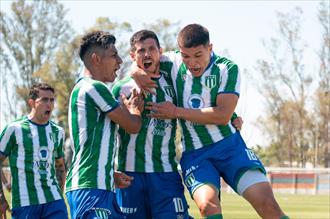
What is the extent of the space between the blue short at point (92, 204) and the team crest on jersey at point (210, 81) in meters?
1.55

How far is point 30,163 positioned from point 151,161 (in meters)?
2.90

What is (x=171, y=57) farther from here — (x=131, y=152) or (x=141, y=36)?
(x=131, y=152)

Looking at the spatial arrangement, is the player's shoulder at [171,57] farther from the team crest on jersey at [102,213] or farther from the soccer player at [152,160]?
the team crest on jersey at [102,213]

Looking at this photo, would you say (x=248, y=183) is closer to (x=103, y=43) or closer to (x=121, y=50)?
(x=103, y=43)

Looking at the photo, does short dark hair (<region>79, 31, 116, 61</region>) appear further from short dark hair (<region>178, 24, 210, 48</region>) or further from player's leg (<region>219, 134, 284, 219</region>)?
player's leg (<region>219, 134, 284, 219</region>)

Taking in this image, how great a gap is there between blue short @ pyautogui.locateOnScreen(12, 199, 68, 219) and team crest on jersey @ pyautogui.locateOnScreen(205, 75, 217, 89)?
11.2 ft

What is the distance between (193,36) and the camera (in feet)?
25.4

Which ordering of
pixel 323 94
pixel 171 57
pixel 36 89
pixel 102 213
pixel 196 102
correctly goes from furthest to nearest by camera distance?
pixel 323 94
pixel 36 89
pixel 171 57
pixel 196 102
pixel 102 213

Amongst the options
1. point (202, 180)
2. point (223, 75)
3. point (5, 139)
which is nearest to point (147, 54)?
point (223, 75)

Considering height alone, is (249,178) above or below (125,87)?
below

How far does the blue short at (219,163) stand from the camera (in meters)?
7.79

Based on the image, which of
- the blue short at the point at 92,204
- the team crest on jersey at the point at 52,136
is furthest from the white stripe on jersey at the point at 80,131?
the team crest on jersey at the point at 52,136

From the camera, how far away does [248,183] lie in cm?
772

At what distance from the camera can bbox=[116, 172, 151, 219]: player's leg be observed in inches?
323
